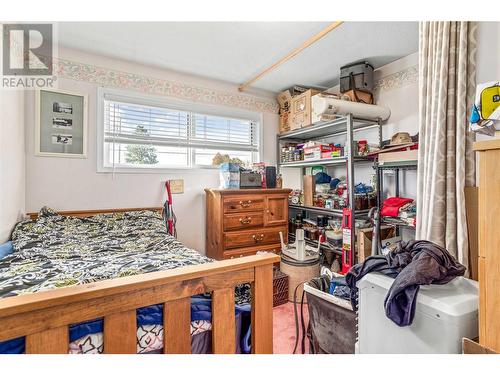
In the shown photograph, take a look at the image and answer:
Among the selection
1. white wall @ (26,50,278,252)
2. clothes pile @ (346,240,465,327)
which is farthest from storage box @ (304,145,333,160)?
clothes pile @ (346,240,465,327)

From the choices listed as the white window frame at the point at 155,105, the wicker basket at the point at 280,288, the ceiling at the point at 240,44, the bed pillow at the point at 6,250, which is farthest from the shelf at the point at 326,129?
the bed pillow at the point at 6,250

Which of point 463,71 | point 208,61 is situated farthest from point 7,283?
point 208,61

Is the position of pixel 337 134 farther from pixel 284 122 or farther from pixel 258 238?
pixel 258 238

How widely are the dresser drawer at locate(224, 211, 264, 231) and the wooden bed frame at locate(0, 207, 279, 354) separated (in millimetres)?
1613

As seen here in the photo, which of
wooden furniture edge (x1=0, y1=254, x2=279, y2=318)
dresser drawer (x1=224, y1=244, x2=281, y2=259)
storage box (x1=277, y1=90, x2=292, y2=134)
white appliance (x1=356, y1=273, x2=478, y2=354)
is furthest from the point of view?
storage box (x1=277, y1=90, x2=292, y2=134)

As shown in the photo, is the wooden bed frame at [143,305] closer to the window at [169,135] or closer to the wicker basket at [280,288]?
the wicker basket at [280,288]

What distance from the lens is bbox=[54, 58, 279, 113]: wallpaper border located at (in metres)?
2.36

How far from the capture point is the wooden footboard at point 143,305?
24.4 inches

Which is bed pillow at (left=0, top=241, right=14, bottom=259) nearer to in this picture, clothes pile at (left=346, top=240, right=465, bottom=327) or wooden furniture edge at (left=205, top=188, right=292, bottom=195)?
wooden furniture edge at (left=205, top=188, right=292, bottom=195)

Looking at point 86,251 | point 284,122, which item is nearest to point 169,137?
point 284,122

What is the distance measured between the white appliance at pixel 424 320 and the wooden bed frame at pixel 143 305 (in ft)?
1.52

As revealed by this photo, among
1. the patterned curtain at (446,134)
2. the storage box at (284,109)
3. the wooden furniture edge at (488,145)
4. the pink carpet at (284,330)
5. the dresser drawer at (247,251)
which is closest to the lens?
the wooden furniture edge at (488,145)
